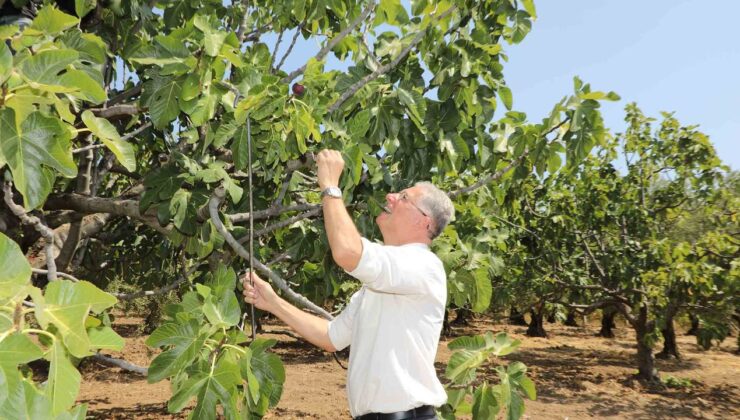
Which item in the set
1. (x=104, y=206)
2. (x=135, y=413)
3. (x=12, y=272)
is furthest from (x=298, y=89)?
(x=135, y=413)

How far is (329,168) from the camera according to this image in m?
2.57

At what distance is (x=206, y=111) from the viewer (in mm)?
2525

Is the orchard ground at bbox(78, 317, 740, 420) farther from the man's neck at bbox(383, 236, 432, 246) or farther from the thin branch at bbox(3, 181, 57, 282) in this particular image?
the man's neck at bbox(383, 236, 432, 246)

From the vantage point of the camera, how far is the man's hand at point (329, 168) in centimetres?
252

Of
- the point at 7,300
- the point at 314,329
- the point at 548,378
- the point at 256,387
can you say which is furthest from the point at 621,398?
the point at 7,300

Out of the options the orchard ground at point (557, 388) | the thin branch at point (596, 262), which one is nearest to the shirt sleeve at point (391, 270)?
the orchard ground at point (557, 388)

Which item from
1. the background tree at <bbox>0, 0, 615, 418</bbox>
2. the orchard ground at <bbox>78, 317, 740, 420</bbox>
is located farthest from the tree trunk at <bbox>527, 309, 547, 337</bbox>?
the background tree at <bbox>0, 0, 615, 418</bbox>

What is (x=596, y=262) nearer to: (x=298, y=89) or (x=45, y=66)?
(x=298, y=89)

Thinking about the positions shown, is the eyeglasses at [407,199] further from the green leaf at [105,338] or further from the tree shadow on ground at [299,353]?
the tree shadow on ground at [299,353]

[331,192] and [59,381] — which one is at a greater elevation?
[331,192]

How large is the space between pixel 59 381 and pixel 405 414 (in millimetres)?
1586

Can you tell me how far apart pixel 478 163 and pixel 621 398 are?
10063mm

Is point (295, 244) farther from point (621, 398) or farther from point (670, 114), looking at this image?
point (670, 114)

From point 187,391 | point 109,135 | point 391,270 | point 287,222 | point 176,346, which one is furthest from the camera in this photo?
point 287,222
